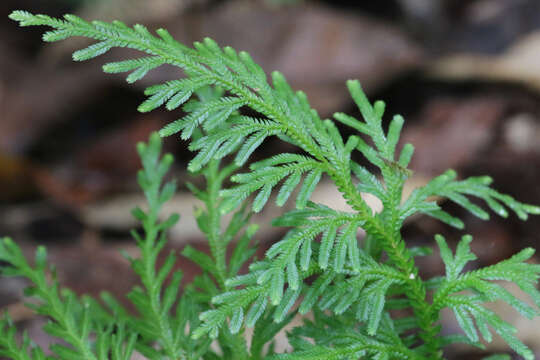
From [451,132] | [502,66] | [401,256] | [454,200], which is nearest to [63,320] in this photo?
[401,256]

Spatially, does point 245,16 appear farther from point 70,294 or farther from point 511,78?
point 70,294

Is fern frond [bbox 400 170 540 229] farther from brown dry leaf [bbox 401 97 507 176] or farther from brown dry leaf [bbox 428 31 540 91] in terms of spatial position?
brown dry leaf [bbox 428 31 540 91]

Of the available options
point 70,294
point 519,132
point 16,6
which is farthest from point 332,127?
point 16,6

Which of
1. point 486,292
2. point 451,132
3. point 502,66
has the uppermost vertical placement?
point 502,66

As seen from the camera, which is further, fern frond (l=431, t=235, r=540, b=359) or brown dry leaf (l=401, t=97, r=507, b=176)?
brown dry leaf (l=401, t=97, r=507, b=176)

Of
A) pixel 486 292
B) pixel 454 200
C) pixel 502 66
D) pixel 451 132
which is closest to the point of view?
pixel 486 292

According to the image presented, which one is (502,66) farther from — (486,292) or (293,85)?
(486,292)

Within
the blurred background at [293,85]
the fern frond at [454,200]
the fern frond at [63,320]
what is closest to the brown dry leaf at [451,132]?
the blurred background at [293,85]

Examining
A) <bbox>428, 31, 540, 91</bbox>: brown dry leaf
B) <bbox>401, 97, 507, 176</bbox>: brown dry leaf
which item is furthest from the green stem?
<bbox>428, 31, 540, 91</bbox>: brown dry leaf
